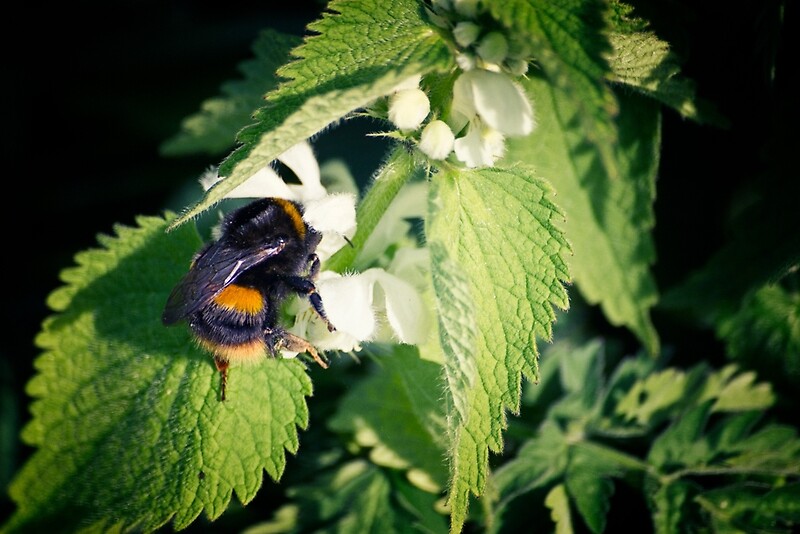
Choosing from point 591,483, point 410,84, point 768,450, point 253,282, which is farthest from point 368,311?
point 768,450

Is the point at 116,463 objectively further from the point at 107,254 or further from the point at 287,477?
the point at 287,477

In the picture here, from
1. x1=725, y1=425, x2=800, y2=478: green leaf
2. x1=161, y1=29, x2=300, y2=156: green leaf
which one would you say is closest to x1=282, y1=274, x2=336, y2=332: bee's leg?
x1=161, y1=29, x2=300, y2=156: green leaf

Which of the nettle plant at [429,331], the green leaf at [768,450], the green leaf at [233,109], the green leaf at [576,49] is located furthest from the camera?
the green leaf at [233,109]

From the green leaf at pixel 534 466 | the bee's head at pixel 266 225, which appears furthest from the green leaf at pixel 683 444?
the bee's head at pixel 266 225

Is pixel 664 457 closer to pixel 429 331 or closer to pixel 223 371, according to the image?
pixel 429 331

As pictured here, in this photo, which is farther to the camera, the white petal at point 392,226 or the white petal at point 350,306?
the white petal at point 392,226

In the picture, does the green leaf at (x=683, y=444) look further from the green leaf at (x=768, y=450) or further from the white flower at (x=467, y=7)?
the white flower at (x=467, y=7)
